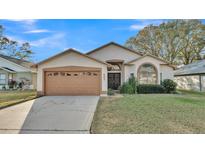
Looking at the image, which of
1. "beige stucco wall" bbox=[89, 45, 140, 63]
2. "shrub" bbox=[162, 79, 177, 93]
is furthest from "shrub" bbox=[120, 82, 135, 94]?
"shrub" bbox=[162, 79, 177, 93]

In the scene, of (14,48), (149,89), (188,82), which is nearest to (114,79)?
(149,89)

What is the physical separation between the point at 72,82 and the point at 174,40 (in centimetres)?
2074

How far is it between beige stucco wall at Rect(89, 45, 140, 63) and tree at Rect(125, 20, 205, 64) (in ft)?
36.7

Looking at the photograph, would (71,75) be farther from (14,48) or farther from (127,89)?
(14,48)

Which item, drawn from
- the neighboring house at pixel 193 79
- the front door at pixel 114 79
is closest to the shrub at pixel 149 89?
the front door at pixel 114 79

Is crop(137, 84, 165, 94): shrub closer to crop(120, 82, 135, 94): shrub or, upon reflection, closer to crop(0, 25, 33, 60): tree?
crop(120, 82, 135, 94): shrub

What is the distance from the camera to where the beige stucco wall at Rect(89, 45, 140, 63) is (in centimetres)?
1812

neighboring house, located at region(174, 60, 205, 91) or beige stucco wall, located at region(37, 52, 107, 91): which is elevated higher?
beige stucco wall, located at region(37, 52, 107, 91)

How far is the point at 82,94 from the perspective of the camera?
13734mm

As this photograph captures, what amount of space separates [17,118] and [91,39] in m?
11.9
